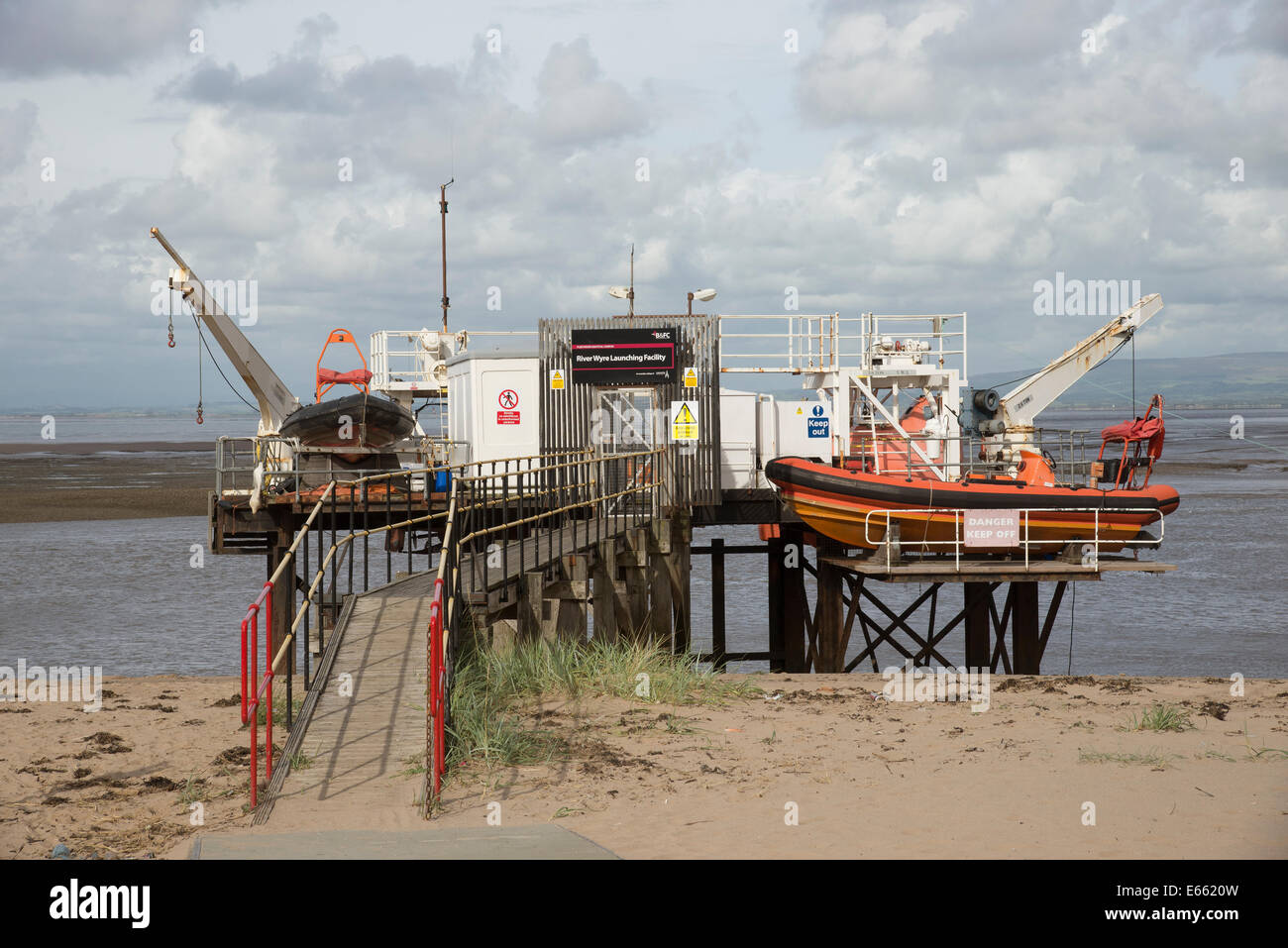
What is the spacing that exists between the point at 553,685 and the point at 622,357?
802 cm

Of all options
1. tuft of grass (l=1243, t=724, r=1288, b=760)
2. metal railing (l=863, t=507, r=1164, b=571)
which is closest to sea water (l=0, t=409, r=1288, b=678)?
metal railing (l=863, t=507, r=1164, b=571)

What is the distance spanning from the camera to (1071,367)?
22297mm

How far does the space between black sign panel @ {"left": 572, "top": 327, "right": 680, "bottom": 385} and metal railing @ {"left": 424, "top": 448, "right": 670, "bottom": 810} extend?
42.9 inches

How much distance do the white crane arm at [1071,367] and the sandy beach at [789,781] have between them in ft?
29.6

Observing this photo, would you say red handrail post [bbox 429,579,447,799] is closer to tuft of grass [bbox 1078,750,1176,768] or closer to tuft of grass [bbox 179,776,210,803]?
tuft of grass [bbox 179,776,210,803]

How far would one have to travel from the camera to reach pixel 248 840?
7656 millimetres

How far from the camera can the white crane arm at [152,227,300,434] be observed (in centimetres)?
A: 2212

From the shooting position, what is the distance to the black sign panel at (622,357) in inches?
748

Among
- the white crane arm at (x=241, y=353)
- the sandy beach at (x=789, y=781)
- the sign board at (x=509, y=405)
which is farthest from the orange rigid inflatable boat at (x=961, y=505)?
the white crane arm at (x=241, y=353)

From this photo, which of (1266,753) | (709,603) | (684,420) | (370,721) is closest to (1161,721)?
(1266,753)

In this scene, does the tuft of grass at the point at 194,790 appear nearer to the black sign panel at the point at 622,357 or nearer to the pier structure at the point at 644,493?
the pier structure at the point at 644,493
